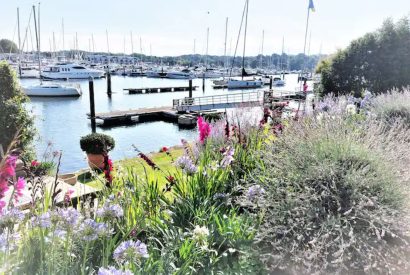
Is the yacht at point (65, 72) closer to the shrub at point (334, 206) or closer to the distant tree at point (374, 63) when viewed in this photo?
the distant tree at point (374, 63)

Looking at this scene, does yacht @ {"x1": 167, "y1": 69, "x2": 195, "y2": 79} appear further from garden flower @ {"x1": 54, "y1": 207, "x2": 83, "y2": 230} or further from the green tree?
garden flower @ {"x1": 54, "y1": 207, "x2": 83, "y2": 230}

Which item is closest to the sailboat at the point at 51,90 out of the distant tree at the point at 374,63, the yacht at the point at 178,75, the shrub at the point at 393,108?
the distant tree at the point at 374,63

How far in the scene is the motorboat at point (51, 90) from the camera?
1567 inches

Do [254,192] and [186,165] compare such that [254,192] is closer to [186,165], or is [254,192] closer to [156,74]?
[186,165]

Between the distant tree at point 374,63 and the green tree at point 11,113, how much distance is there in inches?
487

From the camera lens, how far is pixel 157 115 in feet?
92.4

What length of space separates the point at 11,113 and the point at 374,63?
45.8ft

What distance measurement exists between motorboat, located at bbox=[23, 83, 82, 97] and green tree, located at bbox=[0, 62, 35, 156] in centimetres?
3528

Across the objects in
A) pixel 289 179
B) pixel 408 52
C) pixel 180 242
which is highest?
pixel 408 52

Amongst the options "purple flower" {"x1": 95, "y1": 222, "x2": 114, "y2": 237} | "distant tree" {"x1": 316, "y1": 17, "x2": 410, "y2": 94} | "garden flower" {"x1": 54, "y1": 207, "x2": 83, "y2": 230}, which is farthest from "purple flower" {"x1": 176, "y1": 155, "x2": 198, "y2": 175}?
"distant tree" {"x1": 316, "y1": 17, "x2": 410, "y2": 94}

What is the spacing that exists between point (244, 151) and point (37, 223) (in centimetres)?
244

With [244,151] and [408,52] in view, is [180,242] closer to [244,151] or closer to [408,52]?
[244,151]

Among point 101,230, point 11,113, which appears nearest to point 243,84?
point 11,113

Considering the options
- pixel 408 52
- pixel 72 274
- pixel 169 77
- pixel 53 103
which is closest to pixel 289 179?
pixel 72 274
